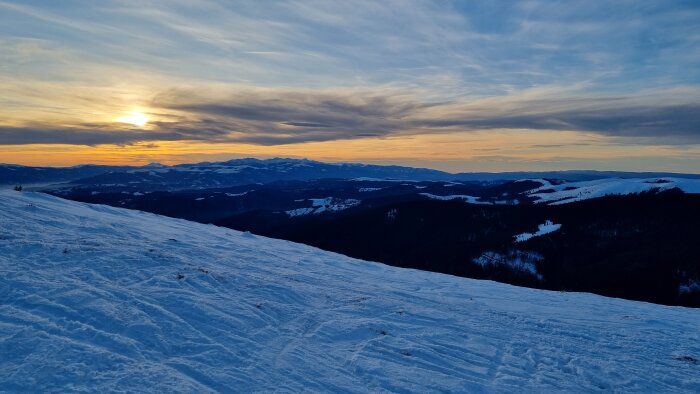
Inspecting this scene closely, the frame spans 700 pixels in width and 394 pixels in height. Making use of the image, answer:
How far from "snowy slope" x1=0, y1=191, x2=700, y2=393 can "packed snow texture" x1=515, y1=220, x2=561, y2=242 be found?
15787cm

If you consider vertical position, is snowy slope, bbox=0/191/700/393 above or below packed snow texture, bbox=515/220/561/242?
above

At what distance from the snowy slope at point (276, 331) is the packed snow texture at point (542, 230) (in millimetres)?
157868

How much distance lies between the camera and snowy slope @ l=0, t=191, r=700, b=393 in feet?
23.9

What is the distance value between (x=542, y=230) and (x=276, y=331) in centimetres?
18349

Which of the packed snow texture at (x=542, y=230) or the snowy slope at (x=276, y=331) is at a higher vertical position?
the snowy slope at (x=276, y=331)

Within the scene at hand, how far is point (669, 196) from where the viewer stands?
194 m

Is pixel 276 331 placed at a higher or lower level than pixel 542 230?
higher

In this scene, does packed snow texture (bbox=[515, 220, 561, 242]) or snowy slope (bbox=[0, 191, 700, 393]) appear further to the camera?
packed snow texture (bbox=[515, 220, 561, 242])

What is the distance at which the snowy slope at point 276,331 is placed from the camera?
7281 mm

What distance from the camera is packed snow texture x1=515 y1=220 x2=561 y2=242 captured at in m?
164

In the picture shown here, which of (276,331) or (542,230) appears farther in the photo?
(542,230)

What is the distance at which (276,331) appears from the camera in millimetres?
9898

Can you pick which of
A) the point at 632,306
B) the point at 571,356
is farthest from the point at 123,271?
the point at 632,306

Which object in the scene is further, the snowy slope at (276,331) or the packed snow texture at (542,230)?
the packed snow texture at (542,230)
